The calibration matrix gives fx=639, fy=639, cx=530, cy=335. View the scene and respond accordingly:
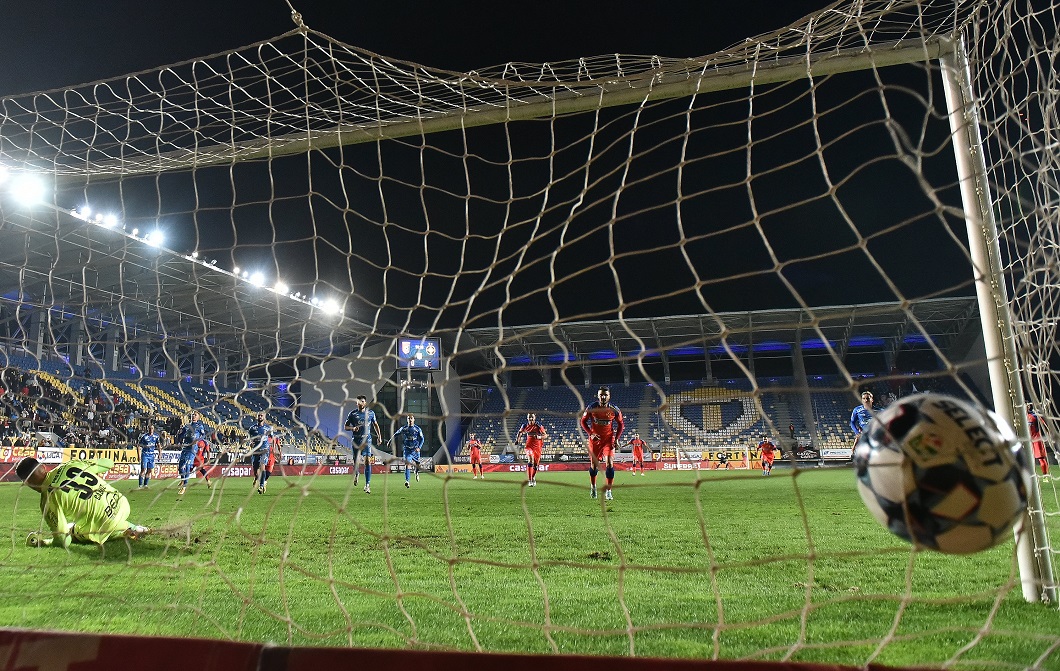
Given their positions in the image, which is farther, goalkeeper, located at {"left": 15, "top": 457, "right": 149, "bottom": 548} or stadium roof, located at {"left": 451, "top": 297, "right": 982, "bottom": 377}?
stadium roof, located at {"left": 451, "top": 297, "right": 982, "bottom": 377}

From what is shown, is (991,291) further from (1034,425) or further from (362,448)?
(362,448)

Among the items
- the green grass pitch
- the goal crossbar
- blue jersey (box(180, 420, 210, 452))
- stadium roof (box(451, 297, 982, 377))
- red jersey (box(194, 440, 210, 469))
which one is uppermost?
stadium roof (box(451, 297, 982, 377))

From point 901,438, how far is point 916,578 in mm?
2354

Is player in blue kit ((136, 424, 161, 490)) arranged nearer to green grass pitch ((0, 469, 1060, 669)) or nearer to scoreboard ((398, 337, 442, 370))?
green grass pitch ((0, 469, 1060, 669))

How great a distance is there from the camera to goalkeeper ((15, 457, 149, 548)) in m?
4.66

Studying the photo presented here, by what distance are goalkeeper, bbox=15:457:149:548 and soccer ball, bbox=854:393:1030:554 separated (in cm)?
503

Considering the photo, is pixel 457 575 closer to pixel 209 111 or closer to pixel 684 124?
pixel 684 124

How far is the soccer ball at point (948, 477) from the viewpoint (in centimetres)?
162

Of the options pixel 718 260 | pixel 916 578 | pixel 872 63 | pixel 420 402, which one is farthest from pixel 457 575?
pixel 420 402

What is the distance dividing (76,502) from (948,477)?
544 cm

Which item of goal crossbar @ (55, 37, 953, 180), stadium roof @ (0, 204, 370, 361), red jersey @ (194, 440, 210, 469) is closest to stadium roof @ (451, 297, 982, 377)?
red jersey @ (194, 440, 210, 469)

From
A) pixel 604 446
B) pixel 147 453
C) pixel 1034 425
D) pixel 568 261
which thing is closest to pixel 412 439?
pixel 147 453

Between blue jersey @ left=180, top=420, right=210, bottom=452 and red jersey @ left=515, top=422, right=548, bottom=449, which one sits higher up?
blue jersey @ left=180, top=420, right=210, bottom=452

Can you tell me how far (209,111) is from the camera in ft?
15.9
